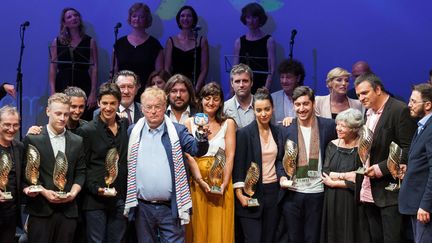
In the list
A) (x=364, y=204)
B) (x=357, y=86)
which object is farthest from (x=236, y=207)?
(x=357, y=86)

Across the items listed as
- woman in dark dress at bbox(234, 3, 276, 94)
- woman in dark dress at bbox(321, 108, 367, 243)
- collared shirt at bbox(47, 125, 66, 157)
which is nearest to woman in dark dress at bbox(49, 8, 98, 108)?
woman in dark dress at bbox(234, 3, 276, 94)

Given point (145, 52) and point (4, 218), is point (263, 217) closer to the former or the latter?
point (4, 218)

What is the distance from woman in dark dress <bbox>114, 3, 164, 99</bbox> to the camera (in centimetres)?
740

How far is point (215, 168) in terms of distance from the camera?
5.52 metres

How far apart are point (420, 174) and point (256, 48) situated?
297cm

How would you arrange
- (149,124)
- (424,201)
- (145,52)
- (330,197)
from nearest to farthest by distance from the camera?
(424,201)
(149,124)
(330,197)
(145,52)

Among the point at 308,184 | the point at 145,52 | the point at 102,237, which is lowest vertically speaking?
the point at 102,237

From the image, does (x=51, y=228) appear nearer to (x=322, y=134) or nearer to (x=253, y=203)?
(x=253, y=203)

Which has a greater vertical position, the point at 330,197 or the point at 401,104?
the point at 401,104

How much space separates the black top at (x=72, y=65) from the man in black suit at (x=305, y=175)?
8.68 feet

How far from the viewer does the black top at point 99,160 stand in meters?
5.29

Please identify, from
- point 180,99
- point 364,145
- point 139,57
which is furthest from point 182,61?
point 364,145

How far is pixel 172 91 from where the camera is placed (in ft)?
19.0

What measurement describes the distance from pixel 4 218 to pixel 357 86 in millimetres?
2813
